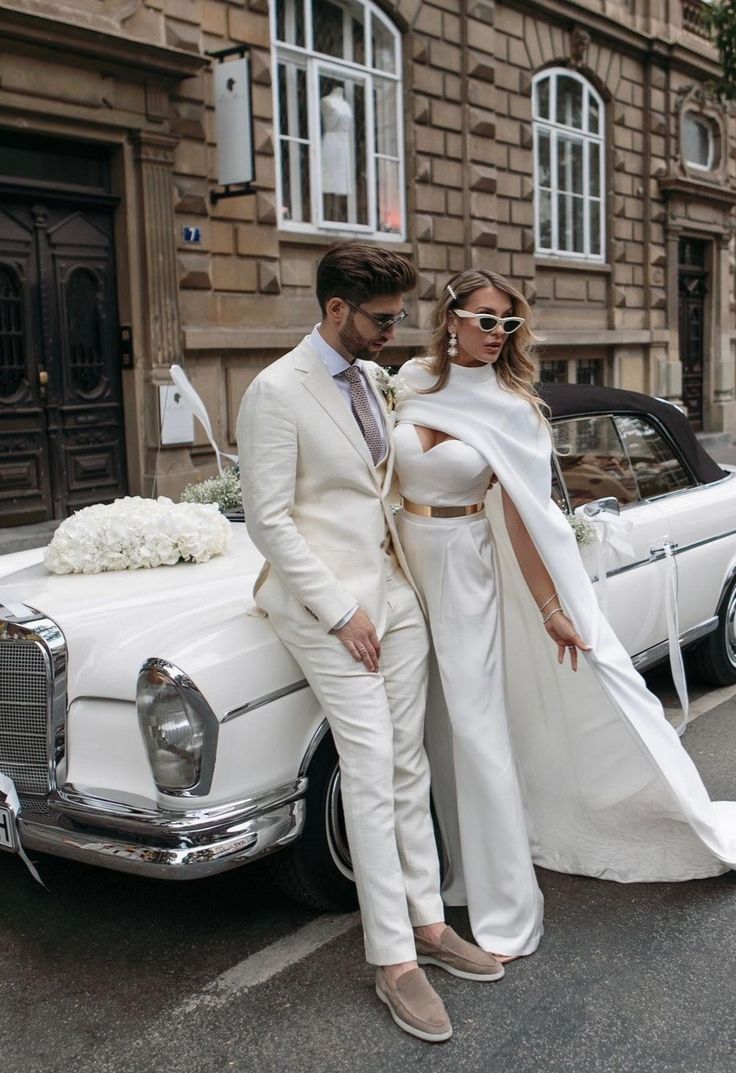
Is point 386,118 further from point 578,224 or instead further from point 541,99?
point 578,224

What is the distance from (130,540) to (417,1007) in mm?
1795

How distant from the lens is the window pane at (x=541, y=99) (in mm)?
15812

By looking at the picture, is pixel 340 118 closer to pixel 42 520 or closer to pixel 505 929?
pixel 42 520

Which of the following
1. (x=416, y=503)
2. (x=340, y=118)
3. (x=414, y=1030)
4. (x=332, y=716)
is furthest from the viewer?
(x=340, y=118)

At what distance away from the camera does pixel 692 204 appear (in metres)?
18.9

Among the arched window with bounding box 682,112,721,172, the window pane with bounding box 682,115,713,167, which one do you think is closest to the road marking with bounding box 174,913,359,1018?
the arched window with bounding box 682,112,721,172

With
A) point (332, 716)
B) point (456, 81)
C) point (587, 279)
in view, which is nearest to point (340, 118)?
point (456, 81)

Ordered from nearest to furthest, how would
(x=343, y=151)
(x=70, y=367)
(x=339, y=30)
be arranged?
(x=70, y=367), (x=339, y=30), (x=343, y=151)

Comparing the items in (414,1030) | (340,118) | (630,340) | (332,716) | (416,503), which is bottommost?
(414,1030)

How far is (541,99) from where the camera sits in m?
15.9

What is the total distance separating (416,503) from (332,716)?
27.1 inches

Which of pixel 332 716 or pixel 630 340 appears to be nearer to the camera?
pixel 332 716

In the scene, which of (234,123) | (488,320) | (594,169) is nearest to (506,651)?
(488,320)

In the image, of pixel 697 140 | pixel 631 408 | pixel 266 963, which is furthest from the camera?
pixel 697 140
